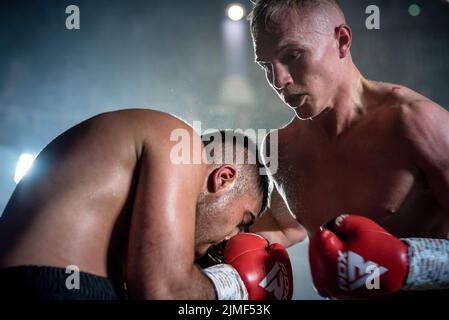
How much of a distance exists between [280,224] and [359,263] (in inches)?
59.5

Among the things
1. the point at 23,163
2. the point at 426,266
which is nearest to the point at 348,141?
the point at 426,266

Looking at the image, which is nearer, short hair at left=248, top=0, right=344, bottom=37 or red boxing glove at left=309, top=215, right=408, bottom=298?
red boxing glove at left=309, top=215, right=408, bottom=298

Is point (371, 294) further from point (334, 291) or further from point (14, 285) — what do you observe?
point (14, 285)

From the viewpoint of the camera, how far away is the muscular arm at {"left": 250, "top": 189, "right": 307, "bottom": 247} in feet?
9.01

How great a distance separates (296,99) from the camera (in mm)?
2164

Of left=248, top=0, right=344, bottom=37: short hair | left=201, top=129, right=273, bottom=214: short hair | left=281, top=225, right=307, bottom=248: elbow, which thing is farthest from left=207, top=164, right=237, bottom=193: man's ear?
left=281, top=225, right=307, bottom=248: elbow

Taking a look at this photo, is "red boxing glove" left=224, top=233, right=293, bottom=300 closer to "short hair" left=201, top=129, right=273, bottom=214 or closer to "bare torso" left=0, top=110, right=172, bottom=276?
"short hair" left=201, top=129, right=273, bottom=214

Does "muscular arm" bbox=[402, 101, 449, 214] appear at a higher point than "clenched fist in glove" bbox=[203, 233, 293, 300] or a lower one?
higher

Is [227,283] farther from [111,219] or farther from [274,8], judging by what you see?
[274,8]

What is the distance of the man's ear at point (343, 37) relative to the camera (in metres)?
2.17

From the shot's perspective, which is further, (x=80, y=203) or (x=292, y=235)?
(x=292, y=235)

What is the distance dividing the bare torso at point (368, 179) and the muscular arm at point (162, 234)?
1.09m

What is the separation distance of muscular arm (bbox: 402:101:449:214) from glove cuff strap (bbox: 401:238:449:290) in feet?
1.21

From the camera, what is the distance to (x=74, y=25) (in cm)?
514
